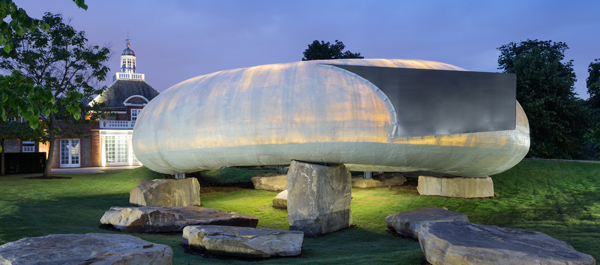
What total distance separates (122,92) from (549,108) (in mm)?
36215

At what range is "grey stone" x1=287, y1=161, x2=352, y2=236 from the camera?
925 cm

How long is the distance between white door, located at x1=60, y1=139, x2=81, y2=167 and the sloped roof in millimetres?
7950

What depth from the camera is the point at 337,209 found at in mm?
9812

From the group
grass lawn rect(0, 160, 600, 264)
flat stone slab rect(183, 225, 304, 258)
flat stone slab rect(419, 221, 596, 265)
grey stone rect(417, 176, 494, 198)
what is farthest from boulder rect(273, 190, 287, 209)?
flat stone slab rect(419, 221, 596, 265)

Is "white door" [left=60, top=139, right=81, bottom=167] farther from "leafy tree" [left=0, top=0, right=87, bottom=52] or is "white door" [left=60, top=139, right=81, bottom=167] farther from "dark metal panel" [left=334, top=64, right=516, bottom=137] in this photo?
"leafy tree" [left=0, top=0, right=87, bottom=52]

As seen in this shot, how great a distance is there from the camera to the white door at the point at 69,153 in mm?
32812

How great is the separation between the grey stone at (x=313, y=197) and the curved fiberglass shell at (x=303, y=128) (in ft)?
0.91

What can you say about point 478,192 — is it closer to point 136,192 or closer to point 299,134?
point 299,134

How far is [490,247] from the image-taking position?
5.29 metres

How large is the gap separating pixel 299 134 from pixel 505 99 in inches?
172

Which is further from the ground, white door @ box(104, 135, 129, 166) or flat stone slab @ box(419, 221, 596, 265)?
white door @ box(104, 135, 129, 166)

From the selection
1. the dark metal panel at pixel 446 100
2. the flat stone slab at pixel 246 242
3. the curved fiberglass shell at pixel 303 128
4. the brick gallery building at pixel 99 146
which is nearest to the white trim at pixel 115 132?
the brick gallery building at pixel 99 146

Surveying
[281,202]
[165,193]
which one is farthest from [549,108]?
[165,193]

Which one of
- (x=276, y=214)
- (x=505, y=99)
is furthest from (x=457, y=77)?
(x=276, y=214)
